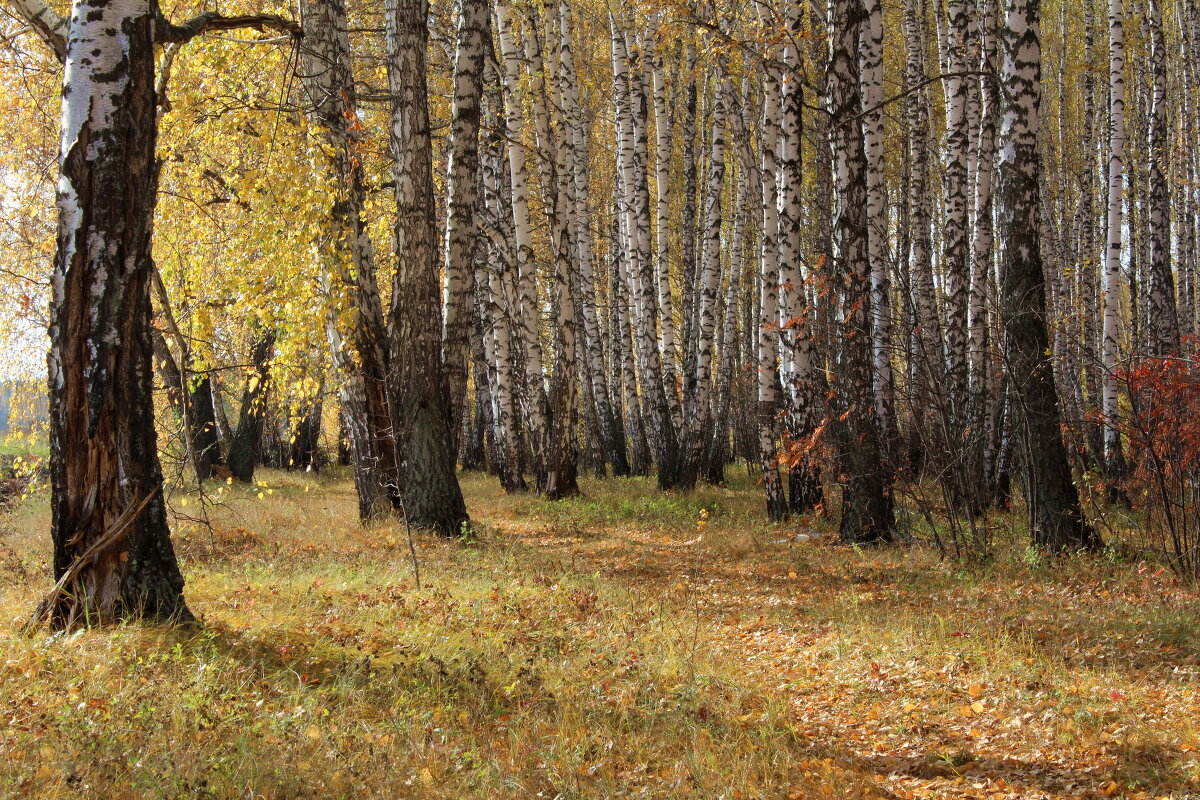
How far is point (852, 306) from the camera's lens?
8.53 metres

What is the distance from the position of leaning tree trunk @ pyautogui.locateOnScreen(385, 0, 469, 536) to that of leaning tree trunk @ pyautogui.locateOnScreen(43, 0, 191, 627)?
4.32 m

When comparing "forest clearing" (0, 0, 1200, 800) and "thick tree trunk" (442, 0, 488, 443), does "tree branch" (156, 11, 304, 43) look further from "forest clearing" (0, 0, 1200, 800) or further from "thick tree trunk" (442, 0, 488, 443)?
"thick tree trunk" (442, 0, 488, 443)

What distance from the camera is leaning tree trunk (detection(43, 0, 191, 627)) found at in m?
4.80

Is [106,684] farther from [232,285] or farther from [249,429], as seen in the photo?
[249,429]

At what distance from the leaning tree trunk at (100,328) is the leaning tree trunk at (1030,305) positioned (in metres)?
6.77

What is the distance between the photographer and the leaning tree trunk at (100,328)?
15.7 feet

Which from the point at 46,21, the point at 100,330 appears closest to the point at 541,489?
the point at 100,330

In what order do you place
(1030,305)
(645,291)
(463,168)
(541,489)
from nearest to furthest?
(1030,305)
(463,168)
(541,489)
(645,291)

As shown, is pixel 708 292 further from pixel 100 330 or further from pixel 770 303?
pixel 100 330

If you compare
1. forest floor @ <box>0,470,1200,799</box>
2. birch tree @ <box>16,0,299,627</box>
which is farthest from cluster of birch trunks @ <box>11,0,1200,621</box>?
forest floor @ <box>0,470,1200,799</box>

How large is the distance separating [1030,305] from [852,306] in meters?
1.60

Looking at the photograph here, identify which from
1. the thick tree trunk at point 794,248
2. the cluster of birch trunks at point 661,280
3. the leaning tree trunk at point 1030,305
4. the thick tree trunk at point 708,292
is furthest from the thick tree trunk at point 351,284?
the leaning tree trunk at point 1030,305

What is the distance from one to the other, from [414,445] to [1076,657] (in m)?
6.61

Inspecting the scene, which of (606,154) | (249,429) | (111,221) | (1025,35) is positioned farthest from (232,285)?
(606,154)
